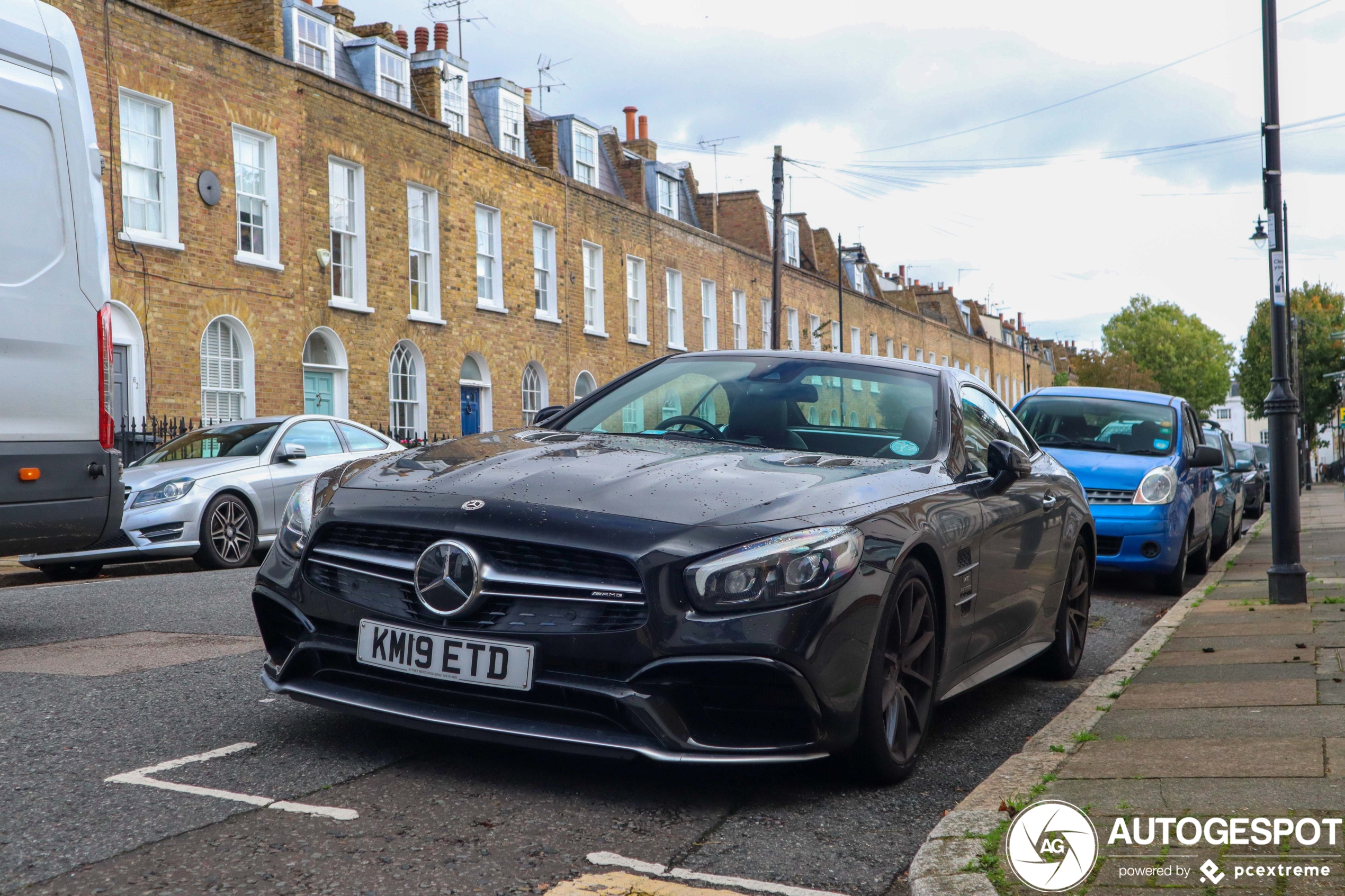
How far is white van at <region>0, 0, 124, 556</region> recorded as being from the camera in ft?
19.5

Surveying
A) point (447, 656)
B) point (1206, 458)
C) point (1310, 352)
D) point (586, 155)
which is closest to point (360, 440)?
point (1206, 458)

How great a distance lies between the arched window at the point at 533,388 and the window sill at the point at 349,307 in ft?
17.3

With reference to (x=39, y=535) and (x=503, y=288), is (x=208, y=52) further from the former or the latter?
(x=39, y=535)

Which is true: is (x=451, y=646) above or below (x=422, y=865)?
above

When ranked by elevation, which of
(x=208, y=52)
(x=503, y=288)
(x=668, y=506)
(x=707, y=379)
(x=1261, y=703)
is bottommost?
(x=1261, y=703)

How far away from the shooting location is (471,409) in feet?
79.8

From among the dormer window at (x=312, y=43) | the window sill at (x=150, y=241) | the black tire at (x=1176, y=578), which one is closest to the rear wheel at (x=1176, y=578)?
the black tire at (x=1176, y=578)

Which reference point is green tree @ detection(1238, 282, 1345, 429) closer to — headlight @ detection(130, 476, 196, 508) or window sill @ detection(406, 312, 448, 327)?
window sill @ detection(406, 312, 448, 327)

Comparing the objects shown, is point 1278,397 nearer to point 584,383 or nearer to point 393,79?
point 393,79

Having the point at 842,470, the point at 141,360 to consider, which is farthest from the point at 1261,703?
the point at 141,360

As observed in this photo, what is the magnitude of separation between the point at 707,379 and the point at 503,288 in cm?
2050

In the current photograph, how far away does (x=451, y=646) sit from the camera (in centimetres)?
353

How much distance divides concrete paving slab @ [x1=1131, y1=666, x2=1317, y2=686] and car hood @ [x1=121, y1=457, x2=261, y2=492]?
818 cm

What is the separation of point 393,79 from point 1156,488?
17.4 m
